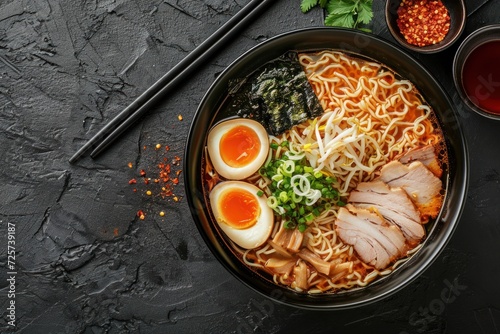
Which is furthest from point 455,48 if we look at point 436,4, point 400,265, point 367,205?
point 400,265

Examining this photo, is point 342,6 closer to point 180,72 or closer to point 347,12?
point 347,12

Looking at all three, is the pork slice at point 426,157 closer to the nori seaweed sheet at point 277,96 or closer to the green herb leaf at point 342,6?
the nori seaweed sheet at point 277,96

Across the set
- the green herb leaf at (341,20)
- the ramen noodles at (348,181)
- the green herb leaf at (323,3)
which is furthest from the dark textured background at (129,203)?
the ramen noodles at (348,181)

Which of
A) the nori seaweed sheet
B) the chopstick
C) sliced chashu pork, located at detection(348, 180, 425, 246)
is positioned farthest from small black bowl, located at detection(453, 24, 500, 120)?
the chopstick

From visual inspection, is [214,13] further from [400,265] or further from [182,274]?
[400,265]

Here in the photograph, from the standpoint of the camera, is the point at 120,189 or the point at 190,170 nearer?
the point at 190,170

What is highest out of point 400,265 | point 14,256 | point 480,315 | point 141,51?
point 141,51

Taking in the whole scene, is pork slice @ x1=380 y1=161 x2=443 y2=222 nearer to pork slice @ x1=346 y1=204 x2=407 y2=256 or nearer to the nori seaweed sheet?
pork slice @ x1=346 y1=204 x2=407 y2=256
